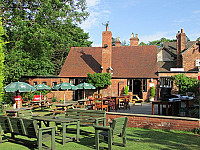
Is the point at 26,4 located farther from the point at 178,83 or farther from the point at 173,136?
the point at 173,136

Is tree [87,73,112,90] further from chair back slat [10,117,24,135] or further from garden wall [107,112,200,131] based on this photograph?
chair back slat [10,117,24,135]

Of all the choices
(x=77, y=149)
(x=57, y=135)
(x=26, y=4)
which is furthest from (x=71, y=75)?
(x=77, y=149)

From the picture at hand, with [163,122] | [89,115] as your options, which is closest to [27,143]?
[89,115]

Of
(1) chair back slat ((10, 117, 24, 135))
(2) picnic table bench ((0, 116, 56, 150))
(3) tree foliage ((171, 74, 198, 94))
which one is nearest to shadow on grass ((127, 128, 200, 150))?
(2) picnic table bench ((0, 116, 56, 150))

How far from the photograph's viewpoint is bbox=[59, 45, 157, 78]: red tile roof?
87.5 feet

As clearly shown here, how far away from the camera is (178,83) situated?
75.4 ft

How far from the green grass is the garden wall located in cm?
24

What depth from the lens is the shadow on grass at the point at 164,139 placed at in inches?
289

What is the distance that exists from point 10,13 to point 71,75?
9495 millimetres

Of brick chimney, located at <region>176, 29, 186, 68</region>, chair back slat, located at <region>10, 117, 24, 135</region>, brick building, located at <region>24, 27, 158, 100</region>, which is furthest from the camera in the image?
brick chimney, located at <region>176, 29, 186, 68</region>

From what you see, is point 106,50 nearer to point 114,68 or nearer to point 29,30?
point 114,68

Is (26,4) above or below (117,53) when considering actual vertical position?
above

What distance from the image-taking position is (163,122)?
955 centimetres

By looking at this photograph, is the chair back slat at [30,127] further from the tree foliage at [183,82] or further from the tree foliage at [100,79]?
the tree foliage at [100,79]
